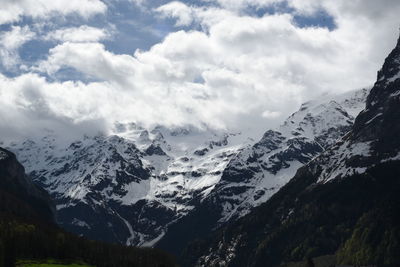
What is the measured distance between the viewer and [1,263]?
197250 millimetres
